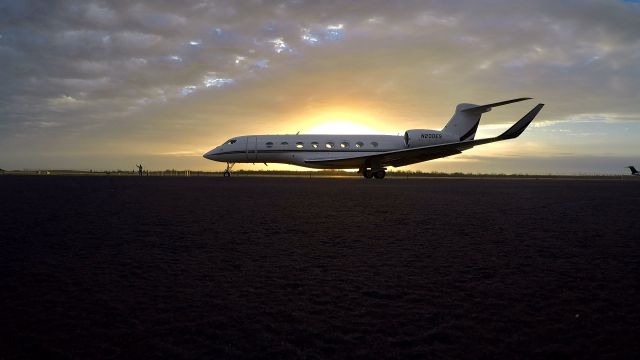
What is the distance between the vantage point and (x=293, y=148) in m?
34.8

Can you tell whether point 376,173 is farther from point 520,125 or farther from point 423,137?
point 520,125

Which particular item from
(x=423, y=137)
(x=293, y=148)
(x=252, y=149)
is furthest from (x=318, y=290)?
(x=423, y=137)

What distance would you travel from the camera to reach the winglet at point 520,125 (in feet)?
104

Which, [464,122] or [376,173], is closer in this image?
[376,173]

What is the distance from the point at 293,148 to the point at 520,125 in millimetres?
15599

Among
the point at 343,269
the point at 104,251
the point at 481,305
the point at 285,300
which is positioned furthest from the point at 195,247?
the point at 481,305

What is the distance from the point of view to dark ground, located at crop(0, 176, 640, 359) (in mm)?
3381

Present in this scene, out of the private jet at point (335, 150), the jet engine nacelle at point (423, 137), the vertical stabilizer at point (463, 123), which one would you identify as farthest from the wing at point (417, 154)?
the vertical stabilizer at point (463, 123)

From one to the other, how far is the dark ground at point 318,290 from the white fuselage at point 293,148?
997 inches

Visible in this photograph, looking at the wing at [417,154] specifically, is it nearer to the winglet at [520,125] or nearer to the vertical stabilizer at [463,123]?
the winglet at [520,125]

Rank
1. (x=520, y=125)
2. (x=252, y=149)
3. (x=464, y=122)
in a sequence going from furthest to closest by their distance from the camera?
(x=464, y=122) < (x=252, y=149) < (x=520, y=125)

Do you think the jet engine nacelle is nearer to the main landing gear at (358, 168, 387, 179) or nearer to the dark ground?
the main landing gear at (358, 168, 387, 179)

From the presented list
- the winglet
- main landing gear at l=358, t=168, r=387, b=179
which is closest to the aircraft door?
main landing gear at l=358, t=168, r=387, b=179

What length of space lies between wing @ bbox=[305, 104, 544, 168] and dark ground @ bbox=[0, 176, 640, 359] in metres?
23.2
